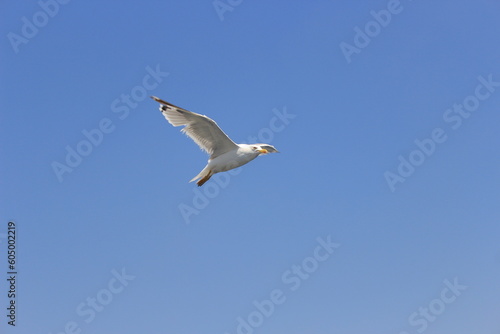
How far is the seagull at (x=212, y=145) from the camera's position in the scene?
1581 cm

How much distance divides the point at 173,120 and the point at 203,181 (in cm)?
163

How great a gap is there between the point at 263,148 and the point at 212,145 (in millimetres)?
1403

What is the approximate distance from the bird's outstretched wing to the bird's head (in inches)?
20.0

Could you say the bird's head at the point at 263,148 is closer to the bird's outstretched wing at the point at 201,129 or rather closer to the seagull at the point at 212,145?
the seagull at the point at 212,145

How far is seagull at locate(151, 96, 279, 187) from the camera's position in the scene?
15.8 meters

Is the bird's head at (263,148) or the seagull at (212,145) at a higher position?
the seagull at (212,145)

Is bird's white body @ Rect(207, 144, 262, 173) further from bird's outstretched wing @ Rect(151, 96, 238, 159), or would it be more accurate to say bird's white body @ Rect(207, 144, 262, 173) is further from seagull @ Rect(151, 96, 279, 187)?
bird's outstretched wing @ Rect(151, 96, 238, 159)

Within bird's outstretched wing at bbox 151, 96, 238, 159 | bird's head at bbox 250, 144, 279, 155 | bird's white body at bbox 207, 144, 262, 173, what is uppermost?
bird's outstretched wing at bbox 151, 96, 238, 159

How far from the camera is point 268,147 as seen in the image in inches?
674

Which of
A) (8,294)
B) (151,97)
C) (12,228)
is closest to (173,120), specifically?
(151,97)

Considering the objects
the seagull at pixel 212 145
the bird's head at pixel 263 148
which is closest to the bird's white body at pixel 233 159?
the seagull at pixel 212 145

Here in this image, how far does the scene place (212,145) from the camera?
16359mm

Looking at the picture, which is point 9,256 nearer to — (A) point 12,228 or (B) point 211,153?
A: (A) point 12,228

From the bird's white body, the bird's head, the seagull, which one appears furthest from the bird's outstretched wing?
the bird's head
